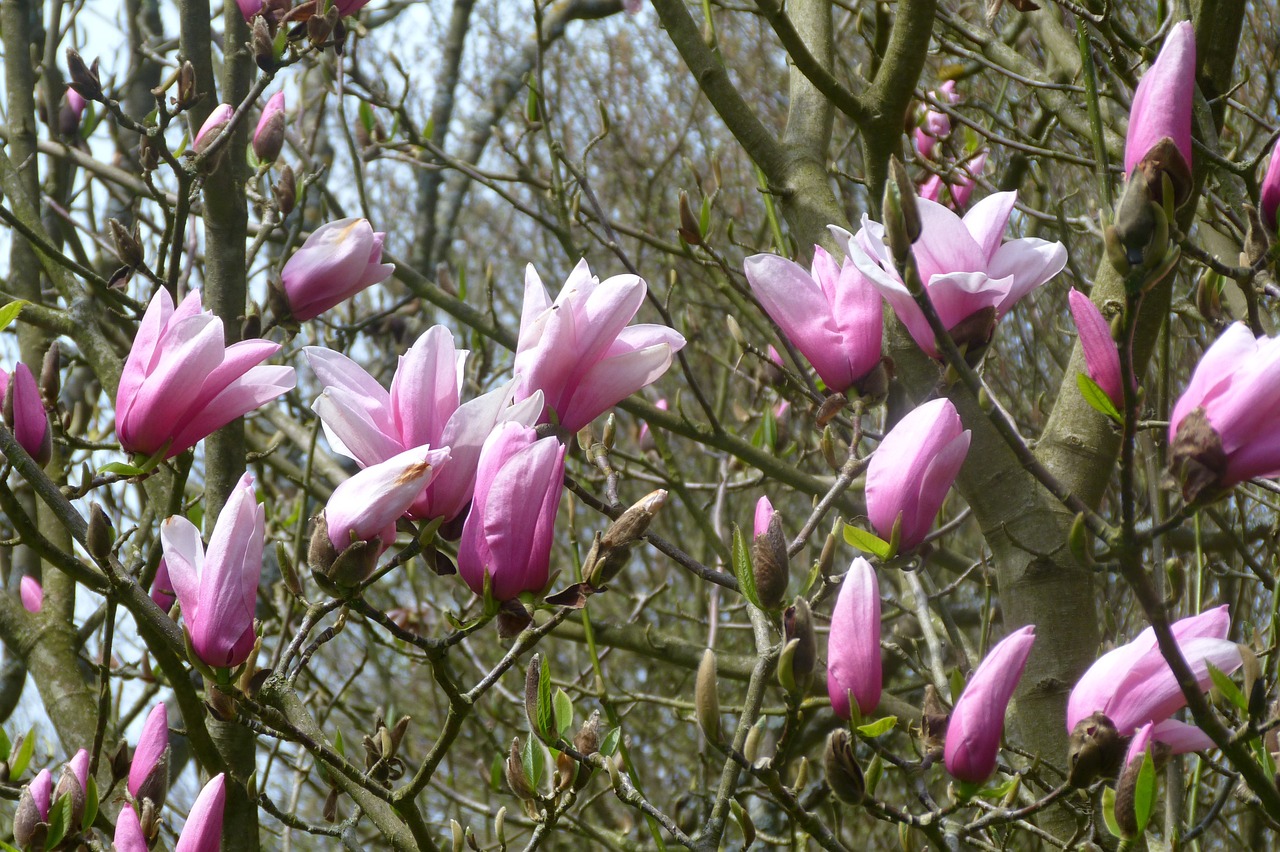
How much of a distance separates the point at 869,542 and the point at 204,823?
0.69m

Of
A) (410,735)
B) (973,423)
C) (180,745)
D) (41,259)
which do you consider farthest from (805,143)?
(410,735)

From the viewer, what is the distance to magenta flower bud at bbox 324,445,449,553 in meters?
0.88

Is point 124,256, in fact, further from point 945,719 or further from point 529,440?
point 945,719

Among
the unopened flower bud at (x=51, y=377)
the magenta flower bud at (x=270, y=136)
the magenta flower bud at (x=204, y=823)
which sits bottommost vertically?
the magenta flower bud at (x=204, y=823)

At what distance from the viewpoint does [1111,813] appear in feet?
2.97

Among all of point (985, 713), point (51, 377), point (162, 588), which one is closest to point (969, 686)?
point (985, 713)

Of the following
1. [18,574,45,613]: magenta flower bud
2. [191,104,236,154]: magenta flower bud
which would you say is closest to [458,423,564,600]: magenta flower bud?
[191,104,236,154]: magenta flower bud

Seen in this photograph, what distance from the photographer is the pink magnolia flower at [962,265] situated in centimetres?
95

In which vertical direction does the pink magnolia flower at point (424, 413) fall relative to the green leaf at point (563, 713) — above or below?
above

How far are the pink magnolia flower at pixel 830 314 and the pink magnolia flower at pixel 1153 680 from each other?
37cm

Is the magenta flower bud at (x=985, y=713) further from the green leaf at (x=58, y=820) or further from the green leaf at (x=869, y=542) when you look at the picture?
the green leaf at (x=58, y=820)

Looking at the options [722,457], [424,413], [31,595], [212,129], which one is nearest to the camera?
[424,413]

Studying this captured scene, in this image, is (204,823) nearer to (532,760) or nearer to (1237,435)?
(532,760)

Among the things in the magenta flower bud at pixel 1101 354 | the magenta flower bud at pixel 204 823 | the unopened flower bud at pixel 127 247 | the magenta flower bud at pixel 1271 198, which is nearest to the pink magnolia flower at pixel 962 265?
the magenta flower bud at pixel 1101 354
